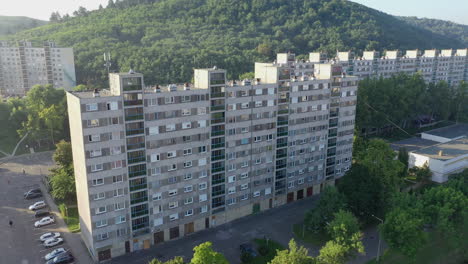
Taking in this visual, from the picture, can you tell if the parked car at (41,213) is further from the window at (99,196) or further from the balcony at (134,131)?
the balcony at (134,131)

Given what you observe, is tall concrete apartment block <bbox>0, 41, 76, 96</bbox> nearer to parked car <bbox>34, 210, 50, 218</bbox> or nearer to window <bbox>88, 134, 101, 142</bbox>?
parked car <bbox>34, 210, 50, 218</bbox>

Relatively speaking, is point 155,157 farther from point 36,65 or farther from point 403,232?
point 36,65

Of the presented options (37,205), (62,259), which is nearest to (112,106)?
(62,259)

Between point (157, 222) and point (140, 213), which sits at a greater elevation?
point (140, 213)

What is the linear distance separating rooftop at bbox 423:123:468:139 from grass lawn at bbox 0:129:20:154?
129m

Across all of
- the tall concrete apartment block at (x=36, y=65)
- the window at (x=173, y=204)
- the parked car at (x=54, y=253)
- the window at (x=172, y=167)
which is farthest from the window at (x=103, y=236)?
the tall concrete apartment block at (x=36, y=65)

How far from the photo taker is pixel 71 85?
14912 cm

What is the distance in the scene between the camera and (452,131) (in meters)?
126

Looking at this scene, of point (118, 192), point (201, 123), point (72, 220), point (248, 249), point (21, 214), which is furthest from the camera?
point (21, 214)

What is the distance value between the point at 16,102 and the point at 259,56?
335ft

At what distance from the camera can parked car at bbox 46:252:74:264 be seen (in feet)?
161

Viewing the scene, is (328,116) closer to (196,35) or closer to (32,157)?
(32,157)

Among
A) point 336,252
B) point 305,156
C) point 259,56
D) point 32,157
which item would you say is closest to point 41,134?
point 32,157

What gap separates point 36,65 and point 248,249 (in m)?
137
